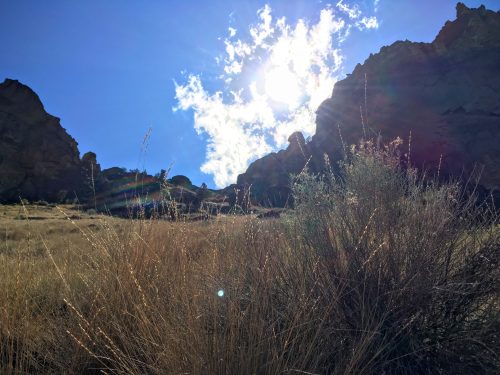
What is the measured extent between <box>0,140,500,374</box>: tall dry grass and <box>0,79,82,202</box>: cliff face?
139 ft

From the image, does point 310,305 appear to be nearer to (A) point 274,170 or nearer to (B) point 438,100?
(B) point 438,100

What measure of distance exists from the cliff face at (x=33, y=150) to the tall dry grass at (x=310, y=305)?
139 ft

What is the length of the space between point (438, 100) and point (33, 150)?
→ 4229 cm

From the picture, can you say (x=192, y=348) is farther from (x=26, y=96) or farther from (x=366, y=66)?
(x=26, y=96)

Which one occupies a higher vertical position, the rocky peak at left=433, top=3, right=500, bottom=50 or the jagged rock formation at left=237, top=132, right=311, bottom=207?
the rocky peak at left=433, top=3, right=500, bottom=50

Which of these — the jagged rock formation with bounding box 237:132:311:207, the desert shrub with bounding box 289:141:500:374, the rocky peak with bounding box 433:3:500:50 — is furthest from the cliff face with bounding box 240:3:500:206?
the desert shrub with bounding box 289:141:500:374

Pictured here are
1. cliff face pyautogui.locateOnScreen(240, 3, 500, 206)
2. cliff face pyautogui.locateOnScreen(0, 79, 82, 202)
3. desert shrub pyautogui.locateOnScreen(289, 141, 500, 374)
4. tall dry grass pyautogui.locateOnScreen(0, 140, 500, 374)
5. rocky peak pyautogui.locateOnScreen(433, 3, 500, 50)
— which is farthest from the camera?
cliff face pyautogui.locateOnScreen(0, 79, 82, 202)

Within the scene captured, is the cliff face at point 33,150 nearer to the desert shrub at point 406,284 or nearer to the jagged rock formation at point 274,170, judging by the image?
the jagged rock formation at point 274,170

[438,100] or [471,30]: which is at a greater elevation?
[471,30]

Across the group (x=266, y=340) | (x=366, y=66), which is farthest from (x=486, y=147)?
(x=266, y=340)

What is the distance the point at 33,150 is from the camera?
44500 mm

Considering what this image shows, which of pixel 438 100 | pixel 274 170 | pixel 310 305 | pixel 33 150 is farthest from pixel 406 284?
pixel 33 150

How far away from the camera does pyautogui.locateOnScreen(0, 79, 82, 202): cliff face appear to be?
42.0 m

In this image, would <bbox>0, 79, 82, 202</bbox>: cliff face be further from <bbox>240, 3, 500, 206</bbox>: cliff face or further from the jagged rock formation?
<bbox>240, 3, 500, 206</bbox>: cliff face
